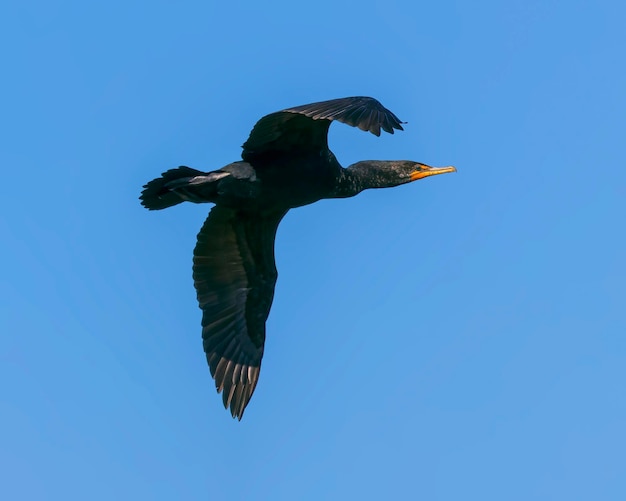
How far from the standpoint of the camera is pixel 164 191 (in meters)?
11.7

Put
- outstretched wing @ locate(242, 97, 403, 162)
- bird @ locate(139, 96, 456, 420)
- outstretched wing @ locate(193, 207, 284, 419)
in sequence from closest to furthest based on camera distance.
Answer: outstretched wing @ locate(242, 97, 403, 162) < bird @ locate(139, 96, 456, 420) < outstretched wing @ locate(193, 207, 284, 419)

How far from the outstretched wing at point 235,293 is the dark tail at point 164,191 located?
1.80ft

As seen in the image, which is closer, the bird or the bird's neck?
the bird

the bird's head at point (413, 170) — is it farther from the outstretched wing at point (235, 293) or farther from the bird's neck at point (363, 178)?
the outstretched wing at point (235, 293)

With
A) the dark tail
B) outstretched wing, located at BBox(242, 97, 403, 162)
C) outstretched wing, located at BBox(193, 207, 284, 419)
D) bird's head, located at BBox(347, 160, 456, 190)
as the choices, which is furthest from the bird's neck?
the dark tail

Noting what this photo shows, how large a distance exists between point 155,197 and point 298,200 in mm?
1369

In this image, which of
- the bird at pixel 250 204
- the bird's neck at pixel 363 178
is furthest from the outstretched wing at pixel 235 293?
the bird's neck at pixel 363 178

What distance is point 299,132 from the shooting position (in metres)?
11.4

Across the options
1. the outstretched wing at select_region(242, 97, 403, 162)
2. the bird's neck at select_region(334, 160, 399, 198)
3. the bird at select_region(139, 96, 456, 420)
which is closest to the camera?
the outstretched wing at select_region(242, 97, 403, 162)

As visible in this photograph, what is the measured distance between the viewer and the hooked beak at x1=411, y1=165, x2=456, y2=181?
1232 centimetres

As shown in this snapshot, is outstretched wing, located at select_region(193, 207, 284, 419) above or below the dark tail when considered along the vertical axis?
below

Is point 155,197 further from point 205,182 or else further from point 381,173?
point 381,173

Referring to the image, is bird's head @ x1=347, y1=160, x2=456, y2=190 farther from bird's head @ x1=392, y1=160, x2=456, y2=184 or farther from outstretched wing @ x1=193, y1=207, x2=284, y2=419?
outstretched wing @ x1=193, y1=207, x2=284, y2=419

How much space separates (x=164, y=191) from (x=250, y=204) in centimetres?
83
